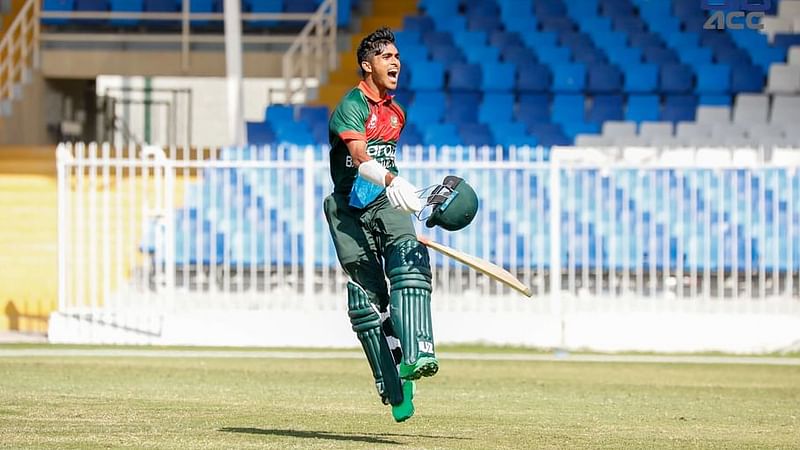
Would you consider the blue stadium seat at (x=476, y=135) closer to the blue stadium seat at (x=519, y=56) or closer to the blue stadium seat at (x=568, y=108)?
the blue stadium seat at (x=568, y=108)

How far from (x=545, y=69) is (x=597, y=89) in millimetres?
758

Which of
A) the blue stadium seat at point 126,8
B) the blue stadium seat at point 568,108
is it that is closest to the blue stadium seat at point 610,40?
the blue stadium seat at point 568,108

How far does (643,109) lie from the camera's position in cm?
2117

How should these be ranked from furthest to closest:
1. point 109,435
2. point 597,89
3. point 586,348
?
point 597,89 < point 586,348 < point 109,435

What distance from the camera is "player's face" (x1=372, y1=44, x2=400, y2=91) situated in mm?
7875

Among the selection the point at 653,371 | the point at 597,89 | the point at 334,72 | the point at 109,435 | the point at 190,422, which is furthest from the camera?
the point at 334,72

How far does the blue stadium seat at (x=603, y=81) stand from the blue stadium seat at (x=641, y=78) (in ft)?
0.45

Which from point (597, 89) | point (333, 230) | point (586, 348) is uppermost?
point (597, 89)

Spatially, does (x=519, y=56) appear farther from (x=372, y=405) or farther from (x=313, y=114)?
(x=372, y=405)

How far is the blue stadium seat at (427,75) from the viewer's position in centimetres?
2144

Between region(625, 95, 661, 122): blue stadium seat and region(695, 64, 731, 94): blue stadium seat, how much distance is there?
69cm

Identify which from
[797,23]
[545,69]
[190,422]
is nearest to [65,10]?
[545,69]

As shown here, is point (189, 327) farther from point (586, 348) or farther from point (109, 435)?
point (109, 435)

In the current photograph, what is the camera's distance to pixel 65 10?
24.6 metres
